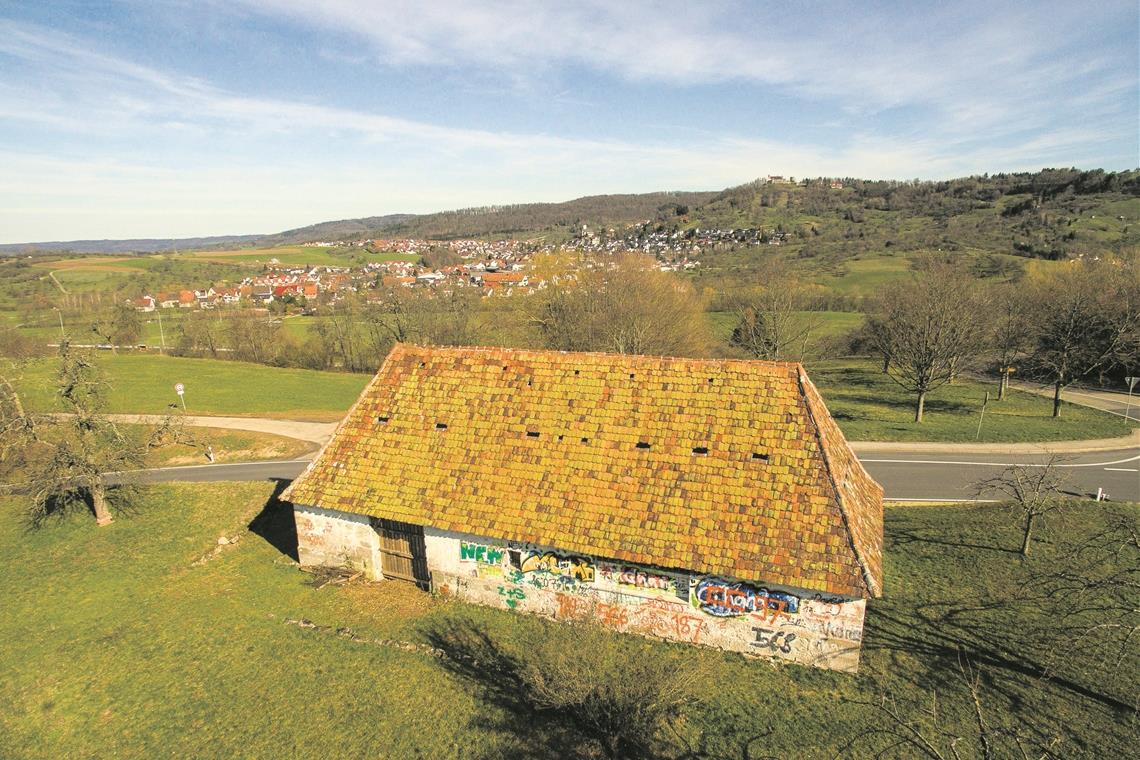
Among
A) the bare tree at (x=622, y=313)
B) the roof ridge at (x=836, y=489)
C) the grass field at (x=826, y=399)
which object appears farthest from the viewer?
the bare tree at (x=622, y=313)

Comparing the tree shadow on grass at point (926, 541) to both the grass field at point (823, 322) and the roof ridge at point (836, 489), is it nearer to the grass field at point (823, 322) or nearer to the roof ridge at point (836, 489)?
the roof ridge at point (836, 489)

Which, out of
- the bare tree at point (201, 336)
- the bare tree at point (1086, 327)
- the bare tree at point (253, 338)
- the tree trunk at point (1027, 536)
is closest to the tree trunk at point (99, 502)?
the tree trunk at point (1027, 536)

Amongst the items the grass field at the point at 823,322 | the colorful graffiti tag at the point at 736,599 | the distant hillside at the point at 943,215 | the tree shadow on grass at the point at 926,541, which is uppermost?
the distant hillside at the point at 943,215

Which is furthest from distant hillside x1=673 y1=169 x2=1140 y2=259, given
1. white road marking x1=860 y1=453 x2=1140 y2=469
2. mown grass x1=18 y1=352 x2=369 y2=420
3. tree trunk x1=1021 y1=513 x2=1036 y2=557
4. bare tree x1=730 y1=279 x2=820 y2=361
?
mown grass x1=18 y1=352 x2=369 y2=420

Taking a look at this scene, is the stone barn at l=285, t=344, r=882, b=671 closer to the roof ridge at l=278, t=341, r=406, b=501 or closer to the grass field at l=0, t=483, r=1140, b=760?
the roof ridge at l=278, t=341, r=406, b=501

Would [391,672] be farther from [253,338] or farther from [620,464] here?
[253,338]
